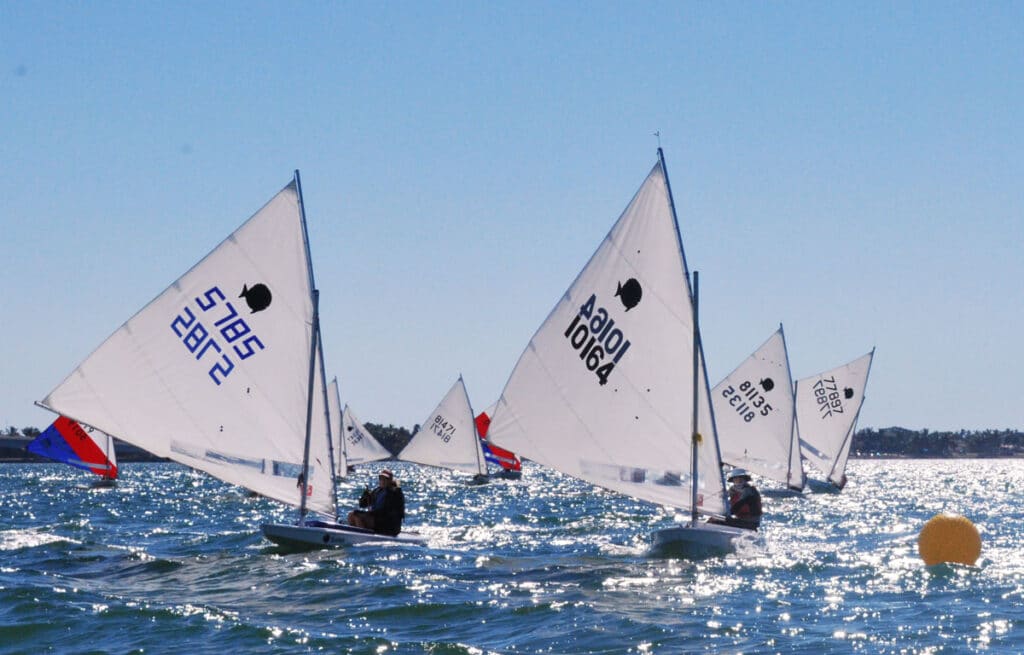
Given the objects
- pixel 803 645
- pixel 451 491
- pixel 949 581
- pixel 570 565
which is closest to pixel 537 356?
pixel 570 565

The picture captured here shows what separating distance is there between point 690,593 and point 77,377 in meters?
10.2

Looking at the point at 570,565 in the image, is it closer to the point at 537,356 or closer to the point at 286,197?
the point at 537,356

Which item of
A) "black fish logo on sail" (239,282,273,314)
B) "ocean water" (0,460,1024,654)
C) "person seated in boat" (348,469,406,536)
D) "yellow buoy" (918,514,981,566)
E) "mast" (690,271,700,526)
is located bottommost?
"ocean water" (0,460,1024,654)

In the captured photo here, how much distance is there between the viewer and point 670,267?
2325 cm

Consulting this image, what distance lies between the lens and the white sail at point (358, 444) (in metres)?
81.2

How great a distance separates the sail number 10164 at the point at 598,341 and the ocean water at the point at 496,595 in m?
3.24

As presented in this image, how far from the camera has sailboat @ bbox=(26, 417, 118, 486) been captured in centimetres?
5822

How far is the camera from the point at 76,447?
60719 mm

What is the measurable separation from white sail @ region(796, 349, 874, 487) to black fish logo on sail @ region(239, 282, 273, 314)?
1588 inches

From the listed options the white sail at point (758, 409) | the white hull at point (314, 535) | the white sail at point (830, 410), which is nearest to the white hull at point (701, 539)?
the white hull at point (314, 535)

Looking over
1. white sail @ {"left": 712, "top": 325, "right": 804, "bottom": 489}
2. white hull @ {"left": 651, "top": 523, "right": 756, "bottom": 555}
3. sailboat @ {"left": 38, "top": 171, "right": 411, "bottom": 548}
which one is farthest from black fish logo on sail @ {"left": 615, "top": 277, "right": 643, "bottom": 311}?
white sail @ {"left": 712, "top": 325, "right": 804, "bottom": 489}

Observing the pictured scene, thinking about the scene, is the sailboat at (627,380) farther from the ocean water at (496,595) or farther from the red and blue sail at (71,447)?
the red and blue sail at (71,447)

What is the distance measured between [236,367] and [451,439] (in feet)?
156

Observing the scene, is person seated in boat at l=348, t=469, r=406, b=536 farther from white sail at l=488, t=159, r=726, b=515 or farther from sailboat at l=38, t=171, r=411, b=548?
white sail at l=488, t=159, r=726, b=515
